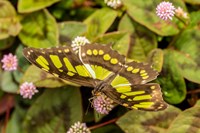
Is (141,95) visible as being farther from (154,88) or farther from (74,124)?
(74,124)

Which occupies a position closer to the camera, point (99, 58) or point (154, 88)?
point (154, 88)

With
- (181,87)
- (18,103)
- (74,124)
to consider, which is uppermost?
(181,87)

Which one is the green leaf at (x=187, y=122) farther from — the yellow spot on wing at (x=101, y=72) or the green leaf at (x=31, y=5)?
the green leaf at (x=31, y=5)

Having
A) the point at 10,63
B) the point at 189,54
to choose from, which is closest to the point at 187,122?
the point at 189,54

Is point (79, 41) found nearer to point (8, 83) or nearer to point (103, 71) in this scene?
point (103, 71)

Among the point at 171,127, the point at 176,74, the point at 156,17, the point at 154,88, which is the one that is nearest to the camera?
the point at 154,88

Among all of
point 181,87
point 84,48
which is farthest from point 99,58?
point 181,87

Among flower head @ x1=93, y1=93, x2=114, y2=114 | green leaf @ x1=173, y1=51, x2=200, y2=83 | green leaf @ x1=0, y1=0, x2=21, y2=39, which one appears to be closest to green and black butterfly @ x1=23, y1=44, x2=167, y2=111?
flower head @ x1=93, y1=93, x2=114, y2=114
